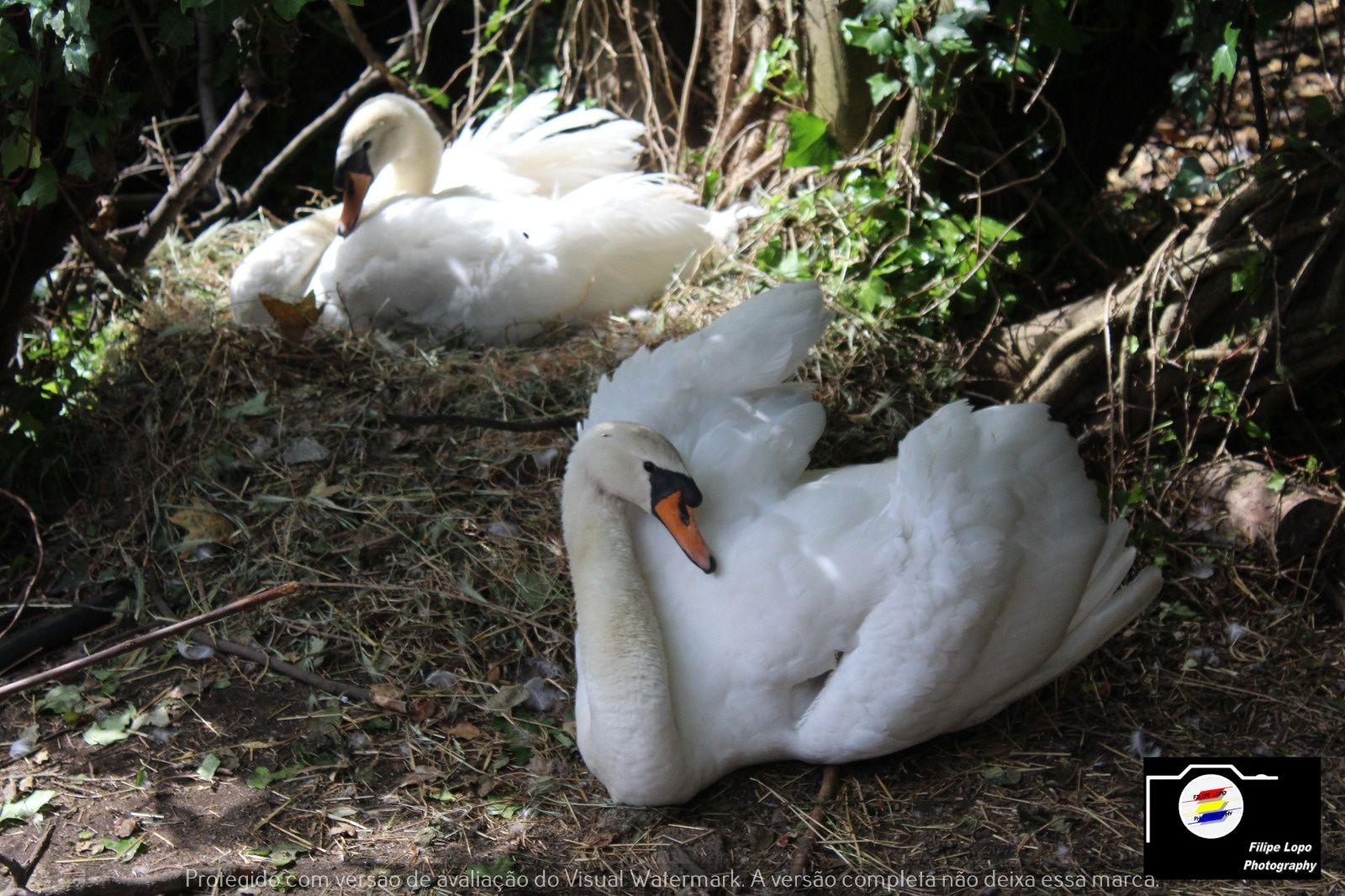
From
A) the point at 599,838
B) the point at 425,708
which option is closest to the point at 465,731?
the point at 425,708

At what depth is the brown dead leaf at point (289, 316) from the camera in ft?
14.6

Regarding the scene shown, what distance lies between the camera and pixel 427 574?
3.81 meters

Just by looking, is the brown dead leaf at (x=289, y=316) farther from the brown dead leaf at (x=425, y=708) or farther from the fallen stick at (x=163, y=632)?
the fallen stick at (x=163, y=632)

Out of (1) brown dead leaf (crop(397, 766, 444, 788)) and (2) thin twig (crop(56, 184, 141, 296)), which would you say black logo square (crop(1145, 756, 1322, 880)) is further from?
(2) thin twig (crop(56, 184, 141, 296))

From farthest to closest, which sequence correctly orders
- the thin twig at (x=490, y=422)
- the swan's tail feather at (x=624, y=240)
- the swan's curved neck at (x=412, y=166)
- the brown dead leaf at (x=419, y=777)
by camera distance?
the swan's curved neck at (x=412, y=166)
the swan's tail feather at (x=624, y=240)
the thin twig at (x=490, y=422)
the brown dead leaf at (x=419, y=777)

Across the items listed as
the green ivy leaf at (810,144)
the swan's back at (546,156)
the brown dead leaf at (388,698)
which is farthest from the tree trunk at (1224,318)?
the brown dead leaf at (388,698)

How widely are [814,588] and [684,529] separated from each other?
1.13 feet

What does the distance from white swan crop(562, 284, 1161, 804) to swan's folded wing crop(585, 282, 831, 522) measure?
14 mm

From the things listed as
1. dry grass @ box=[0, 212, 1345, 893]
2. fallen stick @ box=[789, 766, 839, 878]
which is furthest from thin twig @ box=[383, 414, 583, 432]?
fallen stick @ box=[789, 766, 839, 878]

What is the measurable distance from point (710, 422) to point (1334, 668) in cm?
193

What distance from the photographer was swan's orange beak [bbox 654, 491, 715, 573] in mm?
3064

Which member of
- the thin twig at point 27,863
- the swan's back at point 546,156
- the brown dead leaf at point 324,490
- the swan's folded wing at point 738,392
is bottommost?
the thin twig at point 27,863

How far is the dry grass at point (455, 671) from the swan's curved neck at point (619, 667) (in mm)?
154

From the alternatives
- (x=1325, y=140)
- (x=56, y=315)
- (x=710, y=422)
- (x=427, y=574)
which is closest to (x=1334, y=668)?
(x=1325, y=140)
